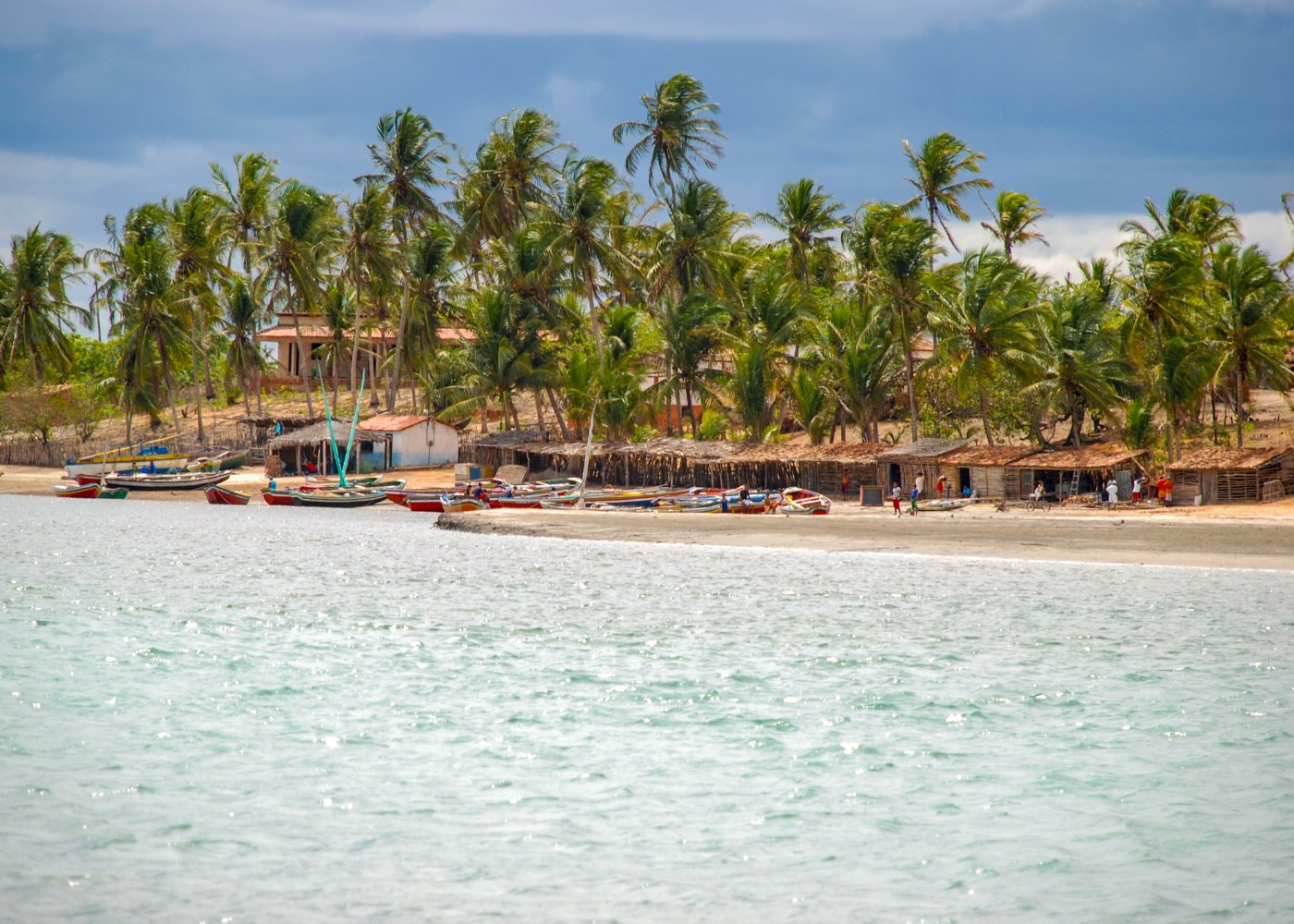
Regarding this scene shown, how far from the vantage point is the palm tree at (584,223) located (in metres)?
46.9

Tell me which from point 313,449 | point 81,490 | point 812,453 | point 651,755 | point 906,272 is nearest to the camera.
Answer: point 651,755

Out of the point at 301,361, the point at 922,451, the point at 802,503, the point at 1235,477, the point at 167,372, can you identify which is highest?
the point at 301,361

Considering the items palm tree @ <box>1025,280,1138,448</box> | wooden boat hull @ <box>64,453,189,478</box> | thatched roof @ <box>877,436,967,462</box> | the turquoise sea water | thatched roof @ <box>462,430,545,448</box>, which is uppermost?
palm tree @ <box>1025,280,1138,448</box>

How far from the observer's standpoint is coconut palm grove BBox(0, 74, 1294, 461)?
37.7 metres

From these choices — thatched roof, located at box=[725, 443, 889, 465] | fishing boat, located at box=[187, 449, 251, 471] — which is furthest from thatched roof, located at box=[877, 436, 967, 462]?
fishing boat, located at box=[187, 449, 251, 471]

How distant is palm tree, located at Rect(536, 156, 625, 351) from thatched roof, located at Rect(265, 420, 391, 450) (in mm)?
9741

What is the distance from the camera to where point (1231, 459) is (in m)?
30.7

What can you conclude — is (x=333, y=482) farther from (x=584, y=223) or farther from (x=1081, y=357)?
(x=1081, y=357)

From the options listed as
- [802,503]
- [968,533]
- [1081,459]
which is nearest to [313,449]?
[802,503]

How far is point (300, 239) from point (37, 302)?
18.4 metres

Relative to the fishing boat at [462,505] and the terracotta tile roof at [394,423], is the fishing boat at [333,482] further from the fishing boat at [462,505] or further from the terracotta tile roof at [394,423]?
the fishing boat at [462,505]

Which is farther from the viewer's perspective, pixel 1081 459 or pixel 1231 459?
pixel 1081 459

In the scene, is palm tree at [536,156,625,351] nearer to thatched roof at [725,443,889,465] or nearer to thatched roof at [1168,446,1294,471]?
thatched roof at [725,443,889,465]

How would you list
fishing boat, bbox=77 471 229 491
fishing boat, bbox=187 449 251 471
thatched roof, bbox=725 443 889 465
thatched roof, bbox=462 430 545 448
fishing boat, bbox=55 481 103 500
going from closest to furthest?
thatched roof, bbox=725 443 889 465, fishing boat, bbox=55 481 103 500, fishing boat, bbox=77 471 229 491, thatched roof, bbox=462 430 545 448, fishing boat, bbox=187 449 251 471
